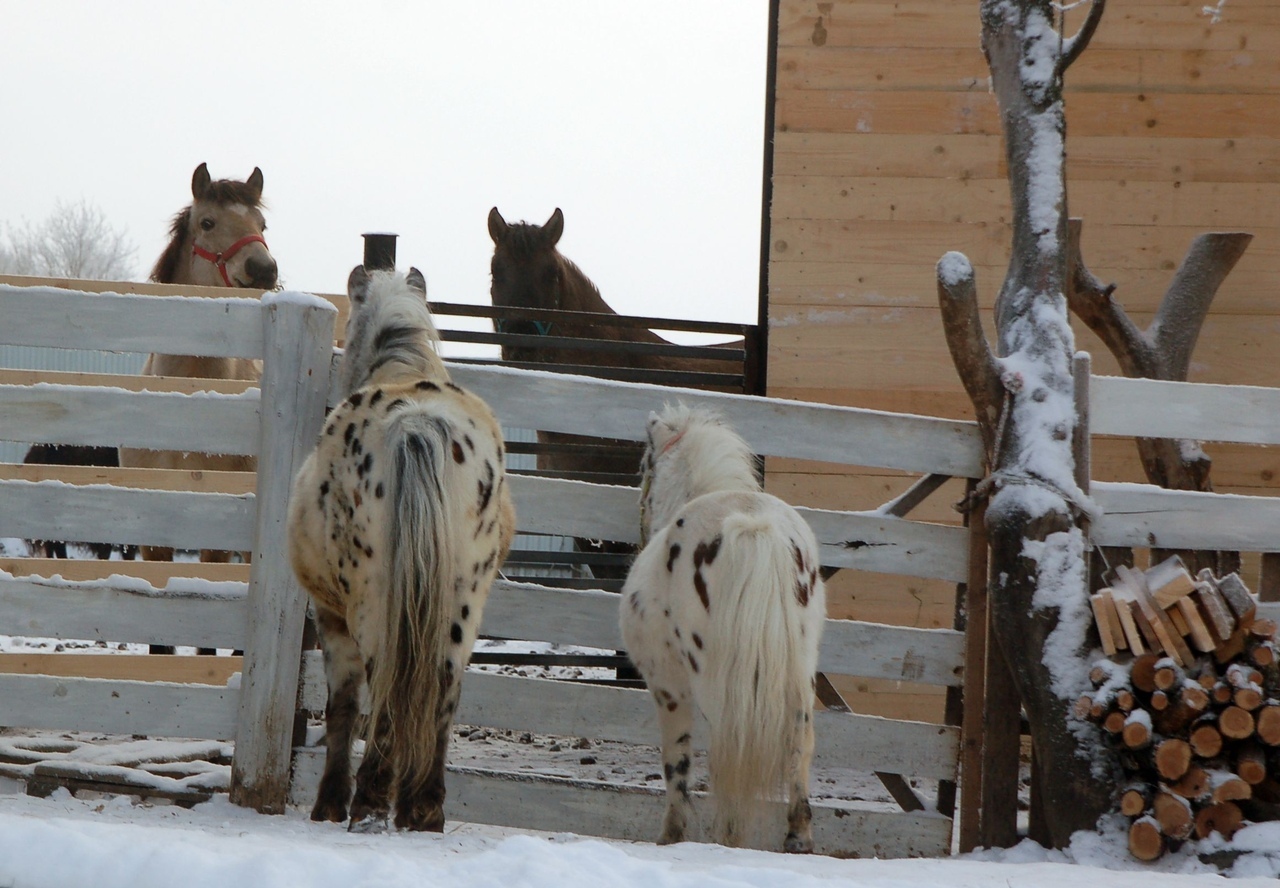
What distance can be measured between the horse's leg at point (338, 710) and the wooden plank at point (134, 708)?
56 cm

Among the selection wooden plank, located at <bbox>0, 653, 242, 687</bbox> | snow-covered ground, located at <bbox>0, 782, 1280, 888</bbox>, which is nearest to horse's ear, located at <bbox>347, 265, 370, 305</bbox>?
wooden plank, located at <bbox>0, 653, 242, 687</bbox>

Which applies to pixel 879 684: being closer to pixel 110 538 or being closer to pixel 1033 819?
pixel 1033 819

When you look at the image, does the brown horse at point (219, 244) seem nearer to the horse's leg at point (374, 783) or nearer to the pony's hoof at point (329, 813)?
the pony's hoof at point (329, 813)

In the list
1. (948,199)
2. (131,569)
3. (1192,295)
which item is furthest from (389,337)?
(1192,295)

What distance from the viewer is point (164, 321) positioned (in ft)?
14.0

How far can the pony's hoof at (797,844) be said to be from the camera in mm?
3742

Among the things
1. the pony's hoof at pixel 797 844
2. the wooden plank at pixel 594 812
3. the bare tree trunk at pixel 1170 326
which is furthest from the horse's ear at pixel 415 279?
the bare tree trunk at pixel 1170 326

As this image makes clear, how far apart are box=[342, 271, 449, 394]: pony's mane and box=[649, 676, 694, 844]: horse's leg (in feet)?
4.66

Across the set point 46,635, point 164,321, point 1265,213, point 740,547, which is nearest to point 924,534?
point 740,547

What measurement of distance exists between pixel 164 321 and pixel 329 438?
1.07 m

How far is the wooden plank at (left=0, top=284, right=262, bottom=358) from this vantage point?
426cm

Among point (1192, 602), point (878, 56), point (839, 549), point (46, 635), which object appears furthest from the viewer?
point (878, 56)

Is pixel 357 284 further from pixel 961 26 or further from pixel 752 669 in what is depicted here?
pixel 961 26

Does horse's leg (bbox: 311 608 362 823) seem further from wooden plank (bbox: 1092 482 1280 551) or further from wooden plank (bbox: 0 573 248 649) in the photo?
wooden plank (bbox: 1092 482 1280 551)
